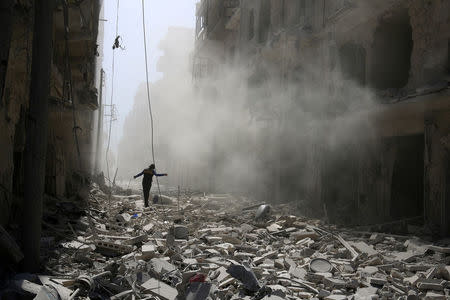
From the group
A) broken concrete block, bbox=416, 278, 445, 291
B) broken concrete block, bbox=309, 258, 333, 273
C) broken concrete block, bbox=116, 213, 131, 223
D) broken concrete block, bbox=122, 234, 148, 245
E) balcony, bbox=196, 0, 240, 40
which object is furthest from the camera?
balcony, bbox=196, 0, 240, 40

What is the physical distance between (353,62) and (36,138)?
1066 centimetres

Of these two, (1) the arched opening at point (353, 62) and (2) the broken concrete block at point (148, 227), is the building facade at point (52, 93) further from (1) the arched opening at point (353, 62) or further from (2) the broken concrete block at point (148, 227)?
(1) the arched opening at point (353, 62)

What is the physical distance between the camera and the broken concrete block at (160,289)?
4977 millimetres

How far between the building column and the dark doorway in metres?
2.02

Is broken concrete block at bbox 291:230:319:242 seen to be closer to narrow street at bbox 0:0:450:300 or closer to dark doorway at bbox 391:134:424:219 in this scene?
narrow street at bbox 0:0:450:300

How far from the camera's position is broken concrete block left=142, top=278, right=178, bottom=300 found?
4.98 meters

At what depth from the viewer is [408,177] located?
11.3 metres

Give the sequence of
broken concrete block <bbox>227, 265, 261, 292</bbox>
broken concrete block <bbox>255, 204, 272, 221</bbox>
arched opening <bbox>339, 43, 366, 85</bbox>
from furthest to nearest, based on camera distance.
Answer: arched opening <bbox>339, 43, 366, 85</bbox>, broken concrete block <bbox>255, 204, 272, 221</bbox>, broken concrete block <bbox>227, 265, 261, 292</bbox>

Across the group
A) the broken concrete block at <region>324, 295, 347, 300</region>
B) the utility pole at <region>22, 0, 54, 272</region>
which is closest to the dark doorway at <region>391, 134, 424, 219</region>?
the broken concrete block at <region>324, 295, 347, 300</region>

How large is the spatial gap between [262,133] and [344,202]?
7.02m

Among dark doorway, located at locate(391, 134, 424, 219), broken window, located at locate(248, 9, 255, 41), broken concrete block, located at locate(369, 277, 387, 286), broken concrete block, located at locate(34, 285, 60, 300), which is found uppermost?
broken window, located at locate(248, 9, 255, 41)

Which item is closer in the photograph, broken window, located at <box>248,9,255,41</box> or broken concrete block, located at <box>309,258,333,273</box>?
broken concrete block, located at <box>309,258,333,273</box>

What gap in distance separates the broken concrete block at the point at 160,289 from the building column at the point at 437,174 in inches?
249

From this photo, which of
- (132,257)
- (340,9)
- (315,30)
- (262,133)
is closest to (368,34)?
(340,9)
